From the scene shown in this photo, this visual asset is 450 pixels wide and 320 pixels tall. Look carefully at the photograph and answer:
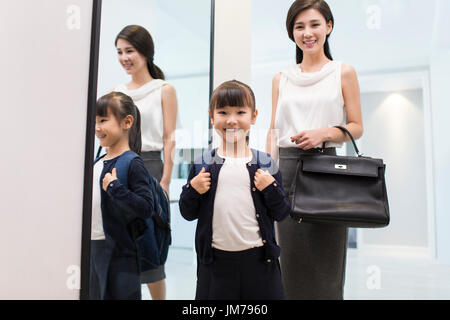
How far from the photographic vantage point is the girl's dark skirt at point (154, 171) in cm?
131

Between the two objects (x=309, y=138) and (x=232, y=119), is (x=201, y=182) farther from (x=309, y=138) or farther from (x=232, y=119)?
(x=309, y=138)

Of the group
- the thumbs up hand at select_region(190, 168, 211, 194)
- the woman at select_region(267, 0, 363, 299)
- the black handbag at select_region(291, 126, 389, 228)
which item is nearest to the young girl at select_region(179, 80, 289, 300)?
the thumbs up hand at select_region(190, 168, 211, 194)

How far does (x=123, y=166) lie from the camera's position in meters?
1.23

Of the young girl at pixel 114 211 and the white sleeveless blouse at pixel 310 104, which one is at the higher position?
the white sleeveless blouse at pixel 310 104

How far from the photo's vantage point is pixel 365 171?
1145mm

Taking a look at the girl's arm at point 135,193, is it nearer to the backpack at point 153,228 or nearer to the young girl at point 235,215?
the backpack at point 153,228

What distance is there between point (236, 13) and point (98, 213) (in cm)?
120

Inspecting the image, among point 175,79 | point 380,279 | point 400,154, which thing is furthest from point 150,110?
point 400,154

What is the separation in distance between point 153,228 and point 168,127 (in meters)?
0.42

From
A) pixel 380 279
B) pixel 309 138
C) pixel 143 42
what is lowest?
pixel 380 279

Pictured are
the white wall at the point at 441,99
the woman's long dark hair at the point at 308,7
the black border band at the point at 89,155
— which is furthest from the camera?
the white wall at the point at 441,99

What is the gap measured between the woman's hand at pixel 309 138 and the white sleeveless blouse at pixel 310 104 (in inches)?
3.1

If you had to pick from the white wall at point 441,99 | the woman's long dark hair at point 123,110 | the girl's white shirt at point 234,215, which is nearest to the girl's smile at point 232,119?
the girl's white shirt at point 234,215

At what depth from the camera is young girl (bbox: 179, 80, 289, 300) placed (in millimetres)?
1038
